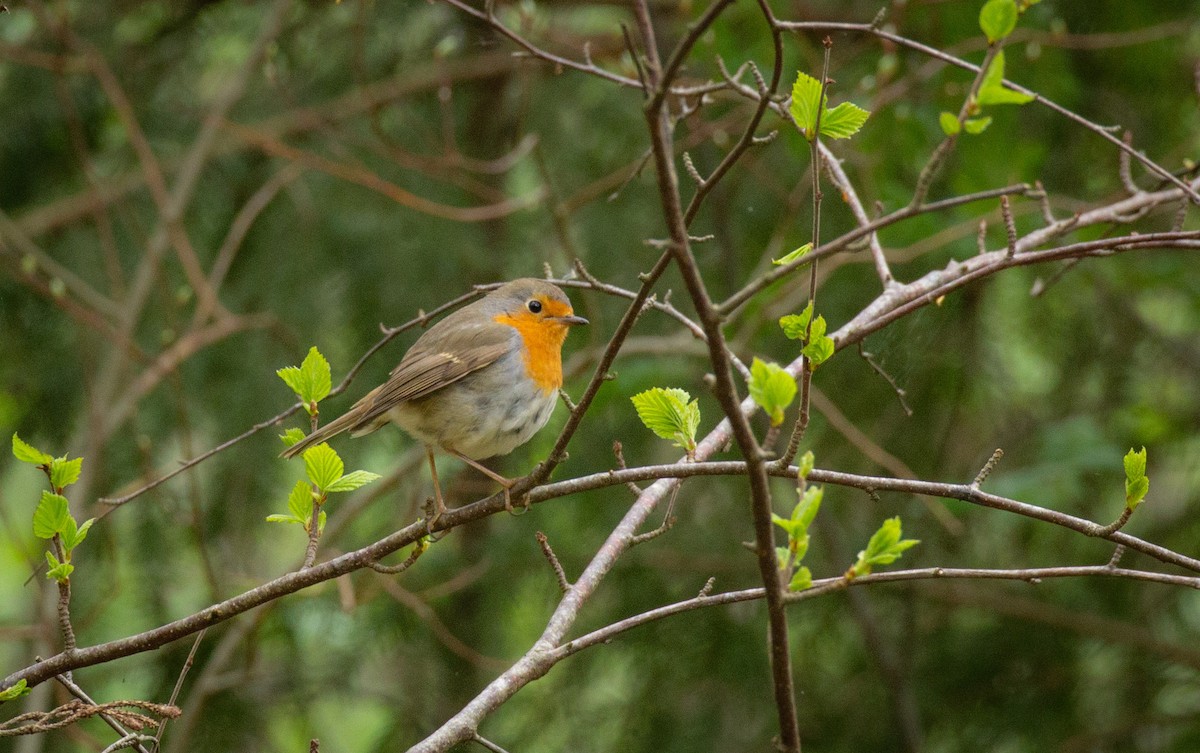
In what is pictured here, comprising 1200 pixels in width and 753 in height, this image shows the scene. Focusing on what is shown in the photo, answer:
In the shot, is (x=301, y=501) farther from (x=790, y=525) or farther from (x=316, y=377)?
(x=790, y=525)

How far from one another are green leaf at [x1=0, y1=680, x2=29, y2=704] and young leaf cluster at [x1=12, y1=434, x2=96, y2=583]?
16 centimetres

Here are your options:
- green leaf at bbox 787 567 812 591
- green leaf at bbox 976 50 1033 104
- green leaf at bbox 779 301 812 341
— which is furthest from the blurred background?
green leaf at bbox 976 50 1033 104

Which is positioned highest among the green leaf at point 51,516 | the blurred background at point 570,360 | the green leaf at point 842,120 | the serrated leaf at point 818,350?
the green leaf at point 842,120

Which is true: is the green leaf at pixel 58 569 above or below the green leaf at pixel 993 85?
below

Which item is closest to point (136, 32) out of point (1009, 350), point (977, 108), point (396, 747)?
point (396, 747)

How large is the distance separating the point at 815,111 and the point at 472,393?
193 centimetres

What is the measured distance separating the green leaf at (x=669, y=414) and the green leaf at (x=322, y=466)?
507 mm

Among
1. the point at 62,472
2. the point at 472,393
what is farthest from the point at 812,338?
the point at 472,393

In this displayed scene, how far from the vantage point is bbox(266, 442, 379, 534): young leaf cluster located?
78.9 inches

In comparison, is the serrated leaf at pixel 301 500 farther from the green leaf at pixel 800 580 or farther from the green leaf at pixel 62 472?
the green leaf at pixel 800 580

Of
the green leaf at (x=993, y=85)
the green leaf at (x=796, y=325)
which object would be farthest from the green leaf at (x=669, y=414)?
the green leaf at (x=993, y=85)

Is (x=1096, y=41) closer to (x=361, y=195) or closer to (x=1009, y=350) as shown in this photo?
(x=1009, y=350)

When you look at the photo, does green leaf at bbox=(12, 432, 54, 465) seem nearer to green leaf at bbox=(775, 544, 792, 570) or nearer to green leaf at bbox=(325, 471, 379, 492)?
green leaf at bbox=(325, 471, 379, 492)

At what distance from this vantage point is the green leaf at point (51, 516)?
71.3 inches
